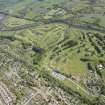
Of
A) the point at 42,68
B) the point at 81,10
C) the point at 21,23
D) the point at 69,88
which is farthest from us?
the point at 81,10

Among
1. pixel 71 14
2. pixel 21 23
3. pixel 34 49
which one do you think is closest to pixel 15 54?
pixel 34 49

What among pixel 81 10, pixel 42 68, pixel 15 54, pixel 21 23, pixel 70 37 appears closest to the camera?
pixel 42 68

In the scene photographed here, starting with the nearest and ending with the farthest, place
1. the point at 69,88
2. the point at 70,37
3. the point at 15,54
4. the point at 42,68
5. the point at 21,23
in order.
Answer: the point at 69,88, the point at 42,68, the point at 15,54, the point at 70,37, the point at 21,23

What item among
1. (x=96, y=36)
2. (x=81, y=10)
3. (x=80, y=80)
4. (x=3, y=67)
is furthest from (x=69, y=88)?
(x=81, y=10)

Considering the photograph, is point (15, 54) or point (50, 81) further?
point (15, 54)

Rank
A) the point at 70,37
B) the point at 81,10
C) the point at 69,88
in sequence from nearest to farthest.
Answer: the point at 69,88 → the point at 70,37 → the point at 81,10

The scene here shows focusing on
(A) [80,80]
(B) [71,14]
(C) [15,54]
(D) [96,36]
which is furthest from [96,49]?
(B) [71,14]

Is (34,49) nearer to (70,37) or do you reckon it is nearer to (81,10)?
(70,37)

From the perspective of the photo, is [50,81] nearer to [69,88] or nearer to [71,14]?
[69,88]
